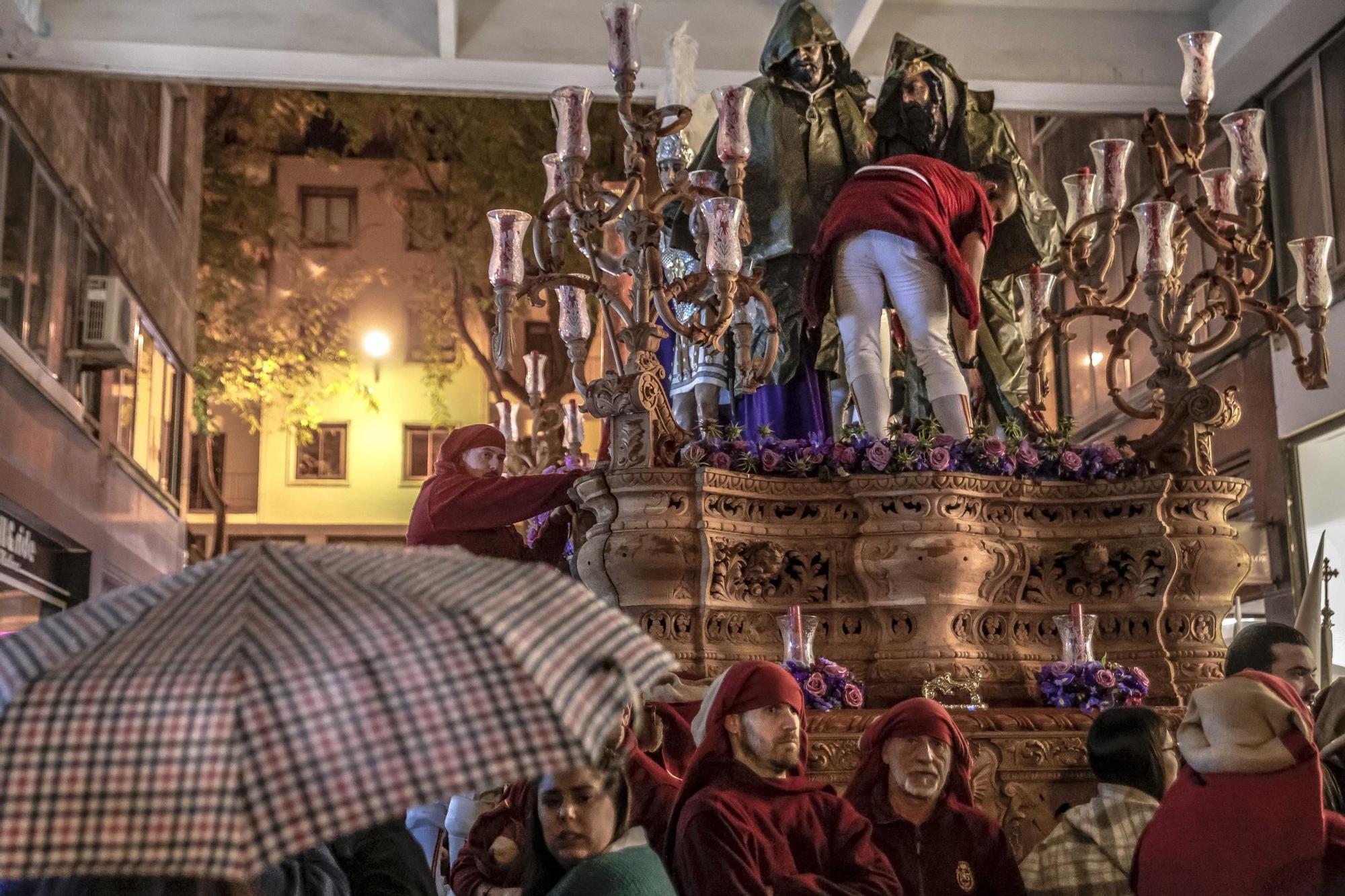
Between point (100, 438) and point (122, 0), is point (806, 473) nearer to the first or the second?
point (122, 0)

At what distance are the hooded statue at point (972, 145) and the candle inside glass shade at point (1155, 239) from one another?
1.34m

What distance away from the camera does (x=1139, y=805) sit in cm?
503

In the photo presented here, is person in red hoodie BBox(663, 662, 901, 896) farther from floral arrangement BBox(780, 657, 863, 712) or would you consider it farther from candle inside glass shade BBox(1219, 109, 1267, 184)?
candle inside glass shade BBox(1219, 109, 1267, 184)

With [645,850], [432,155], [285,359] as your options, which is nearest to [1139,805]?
[645,850]

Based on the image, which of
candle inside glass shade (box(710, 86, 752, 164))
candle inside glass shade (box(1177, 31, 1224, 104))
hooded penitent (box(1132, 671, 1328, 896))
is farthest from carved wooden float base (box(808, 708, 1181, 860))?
candle inside glass shade (box(1177, 31, 1224, 104))

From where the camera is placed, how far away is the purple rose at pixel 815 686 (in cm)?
660

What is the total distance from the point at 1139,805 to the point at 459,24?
864 cm

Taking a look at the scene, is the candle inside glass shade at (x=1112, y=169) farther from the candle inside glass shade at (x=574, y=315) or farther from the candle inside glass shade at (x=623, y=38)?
the candle inside glass shade at (x=574, y=315)

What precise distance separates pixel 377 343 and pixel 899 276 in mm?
22703

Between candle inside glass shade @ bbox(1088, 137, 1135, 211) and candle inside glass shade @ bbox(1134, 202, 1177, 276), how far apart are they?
19.8 inches

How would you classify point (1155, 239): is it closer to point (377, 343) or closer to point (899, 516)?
point (899, 516)

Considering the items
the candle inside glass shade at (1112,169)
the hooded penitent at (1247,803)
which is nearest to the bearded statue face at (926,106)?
the candle inside glass shade at (1112,169)

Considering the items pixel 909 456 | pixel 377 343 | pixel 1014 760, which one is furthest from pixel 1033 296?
pixel 377 343

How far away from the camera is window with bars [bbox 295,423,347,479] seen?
32.4 metres
